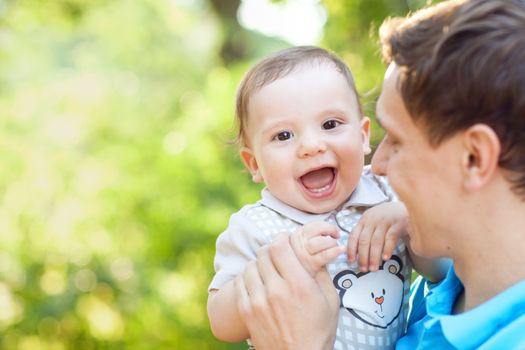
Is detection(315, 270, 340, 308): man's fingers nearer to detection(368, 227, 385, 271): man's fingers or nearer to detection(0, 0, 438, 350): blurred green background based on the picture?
detection(368, 227, 385, 271): man's fingers

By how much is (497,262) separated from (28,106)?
26.8ft

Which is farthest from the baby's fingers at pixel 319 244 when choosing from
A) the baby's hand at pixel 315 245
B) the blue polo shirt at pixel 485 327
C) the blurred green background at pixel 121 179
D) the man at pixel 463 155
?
the blurred green background at pixel 121 179

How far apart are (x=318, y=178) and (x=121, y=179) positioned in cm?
614

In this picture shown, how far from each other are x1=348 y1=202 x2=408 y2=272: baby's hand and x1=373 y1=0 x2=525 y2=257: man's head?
154 millimetres

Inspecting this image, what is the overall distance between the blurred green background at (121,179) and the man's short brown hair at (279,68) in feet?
10.2

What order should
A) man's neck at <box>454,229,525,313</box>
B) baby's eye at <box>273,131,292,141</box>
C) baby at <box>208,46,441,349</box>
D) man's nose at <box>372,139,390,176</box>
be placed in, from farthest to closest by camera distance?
baby's eye at <box>273,131,292,141</box>
baby at <box>208,46,441,349</box>
man's nose at <box>372,139,390,176</box>
man's neck at <box>454,229,525,313</box>

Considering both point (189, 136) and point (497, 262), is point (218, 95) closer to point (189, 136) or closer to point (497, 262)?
point (189, 136)

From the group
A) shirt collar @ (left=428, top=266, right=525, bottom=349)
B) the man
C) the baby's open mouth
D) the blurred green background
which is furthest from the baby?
the blurred green background

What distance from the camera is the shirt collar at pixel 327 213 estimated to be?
6.86ft

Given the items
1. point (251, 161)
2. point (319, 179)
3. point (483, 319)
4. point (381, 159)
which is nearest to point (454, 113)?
point (381, 159)

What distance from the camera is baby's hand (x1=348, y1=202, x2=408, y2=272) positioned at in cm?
196

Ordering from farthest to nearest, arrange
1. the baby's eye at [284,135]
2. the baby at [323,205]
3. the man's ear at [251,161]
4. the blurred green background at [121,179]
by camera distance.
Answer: the blurred green background at [121,179], the man's ear at [251,161], the baby's eye at [284,135], the baby at [323,205]

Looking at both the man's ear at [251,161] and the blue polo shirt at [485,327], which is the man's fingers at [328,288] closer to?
the blue polo shirt at [485,327]

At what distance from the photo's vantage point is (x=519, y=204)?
1.69 metres
